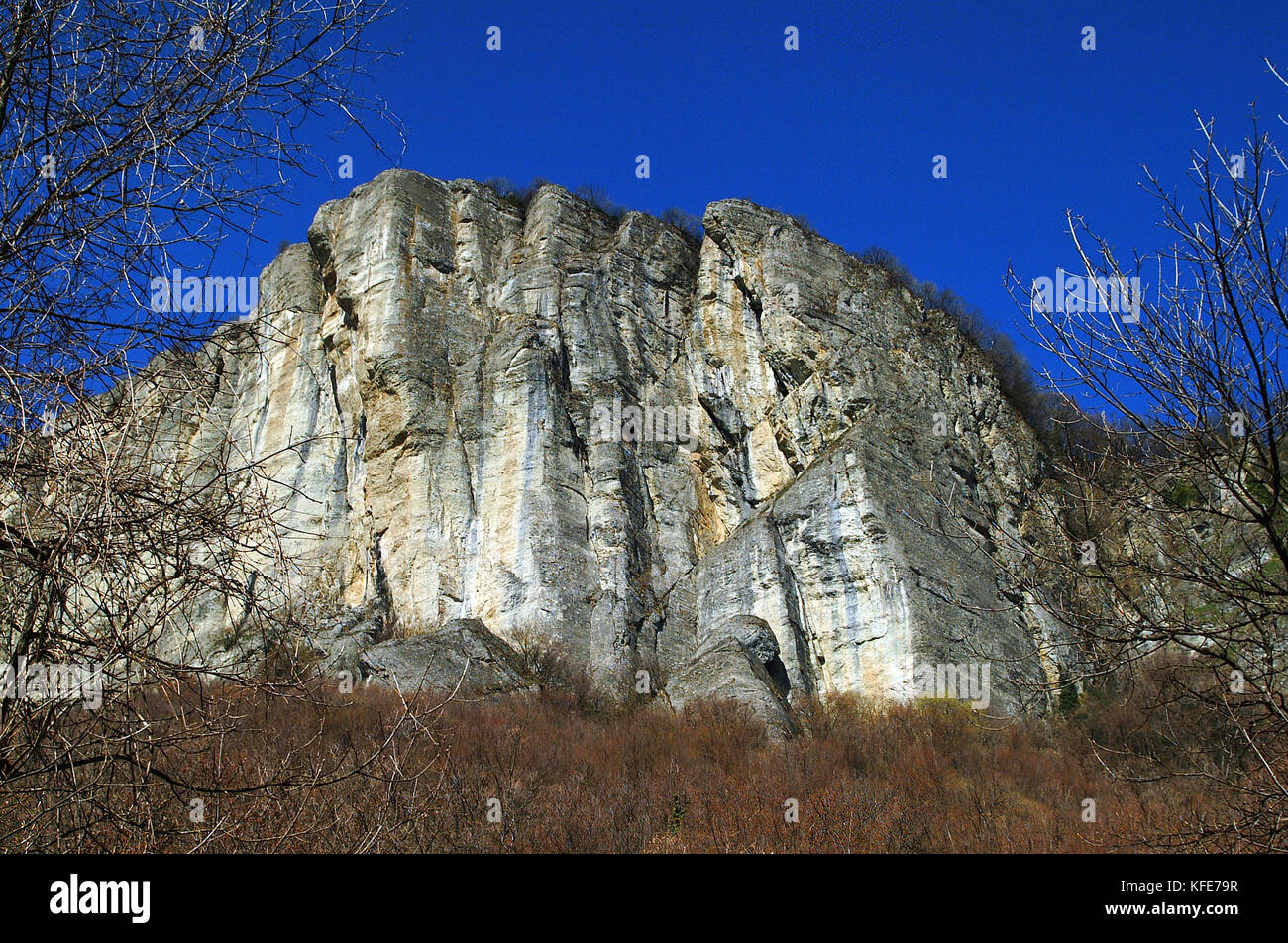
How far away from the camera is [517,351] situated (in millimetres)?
30359

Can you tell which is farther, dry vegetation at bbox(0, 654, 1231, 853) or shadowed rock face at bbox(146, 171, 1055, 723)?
shadowed rock face at bbox(146, 171, 1055, 723)

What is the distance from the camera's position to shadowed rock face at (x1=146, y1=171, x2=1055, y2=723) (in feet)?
83.6

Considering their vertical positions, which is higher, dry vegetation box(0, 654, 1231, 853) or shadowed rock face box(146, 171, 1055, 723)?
shadowed rock face box(146, 171, 1055, 723)

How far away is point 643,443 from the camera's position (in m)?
31.4

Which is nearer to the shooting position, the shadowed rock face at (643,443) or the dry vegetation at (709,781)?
the dry vegetation at (709,781)

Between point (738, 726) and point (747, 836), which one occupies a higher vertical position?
point (738, 726)

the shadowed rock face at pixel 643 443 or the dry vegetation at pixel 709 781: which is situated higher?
the shadowed rock face at pixel 643 443

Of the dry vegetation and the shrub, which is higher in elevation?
the shrub

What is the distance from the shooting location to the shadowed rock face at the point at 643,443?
83.6 ft

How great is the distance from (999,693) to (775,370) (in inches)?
497

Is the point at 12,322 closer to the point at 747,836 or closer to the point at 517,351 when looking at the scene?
the point at 747,836

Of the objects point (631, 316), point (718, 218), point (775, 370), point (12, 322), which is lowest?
point (12, 322)

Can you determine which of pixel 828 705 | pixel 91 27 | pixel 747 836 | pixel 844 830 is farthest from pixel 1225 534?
pixel 91 27

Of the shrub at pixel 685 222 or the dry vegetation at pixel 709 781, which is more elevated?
the shrub at pixel 685 222
